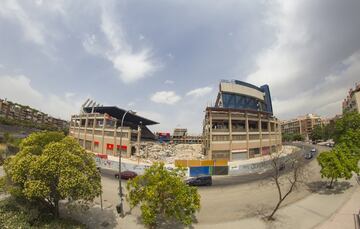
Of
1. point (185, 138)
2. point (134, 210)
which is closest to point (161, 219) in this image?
point (134, 210)

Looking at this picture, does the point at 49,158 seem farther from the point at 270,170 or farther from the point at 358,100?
the point at 358,100

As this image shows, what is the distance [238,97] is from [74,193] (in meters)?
69.8

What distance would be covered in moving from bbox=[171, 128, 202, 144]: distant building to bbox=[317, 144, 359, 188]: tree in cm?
8434

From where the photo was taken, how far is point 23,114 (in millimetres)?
128250

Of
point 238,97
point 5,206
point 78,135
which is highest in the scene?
point 238,97

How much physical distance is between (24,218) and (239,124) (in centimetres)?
6645

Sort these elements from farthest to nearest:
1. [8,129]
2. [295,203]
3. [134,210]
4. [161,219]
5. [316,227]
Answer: [8,129] → [295,203] → [134,210] → [161,219] → [316,227]

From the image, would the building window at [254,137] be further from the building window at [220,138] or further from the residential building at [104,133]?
the residential building at [104,133]

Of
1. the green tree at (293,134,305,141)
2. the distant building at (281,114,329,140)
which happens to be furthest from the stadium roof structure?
the distant building at (281,114,329,140)

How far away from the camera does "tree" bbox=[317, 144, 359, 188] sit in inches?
1023

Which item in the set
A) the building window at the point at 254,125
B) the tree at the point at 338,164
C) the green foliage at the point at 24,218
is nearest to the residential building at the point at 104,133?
the building window at the point at 254,125

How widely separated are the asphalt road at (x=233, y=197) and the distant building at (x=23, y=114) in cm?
11477

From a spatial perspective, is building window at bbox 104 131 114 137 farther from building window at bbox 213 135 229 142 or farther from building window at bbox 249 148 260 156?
building window at bbox 249 148 260 156

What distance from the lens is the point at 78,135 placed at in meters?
78.2
